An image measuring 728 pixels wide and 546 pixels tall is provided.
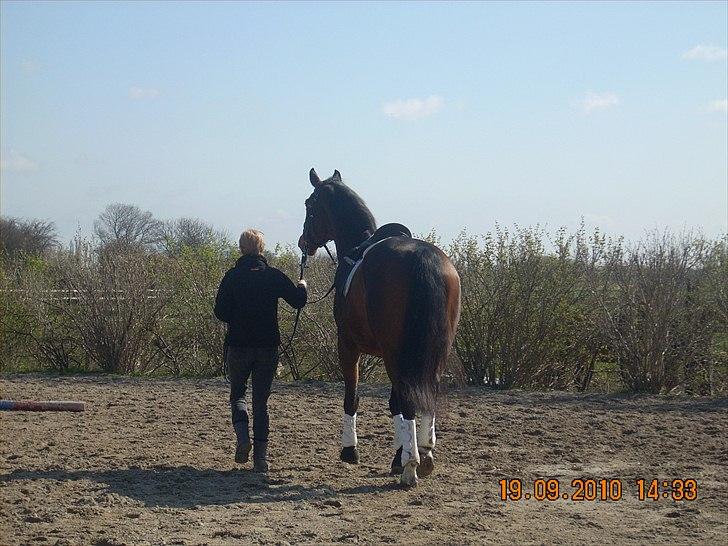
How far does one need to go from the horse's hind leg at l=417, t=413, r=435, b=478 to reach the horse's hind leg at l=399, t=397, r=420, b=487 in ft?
0.52

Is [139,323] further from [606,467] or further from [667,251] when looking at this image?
[606,467]

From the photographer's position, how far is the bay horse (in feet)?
20.6

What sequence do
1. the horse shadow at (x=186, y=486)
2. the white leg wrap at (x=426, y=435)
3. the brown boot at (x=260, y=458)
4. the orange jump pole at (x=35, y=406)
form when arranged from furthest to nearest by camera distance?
the orange jump pole at (x=35, y=406)
the brown boot at (x=260, y=458)
the white leg wrap at (x=426, y=435)
the horse shadow at (x=186, y=486)

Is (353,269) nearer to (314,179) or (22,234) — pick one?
(314,179)

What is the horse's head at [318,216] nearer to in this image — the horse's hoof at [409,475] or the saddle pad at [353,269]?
the saddle pad at [353,269]

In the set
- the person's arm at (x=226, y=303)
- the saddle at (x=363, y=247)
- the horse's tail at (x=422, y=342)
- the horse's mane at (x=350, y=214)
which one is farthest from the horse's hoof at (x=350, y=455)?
the horse's mane at (x=350, y=214)

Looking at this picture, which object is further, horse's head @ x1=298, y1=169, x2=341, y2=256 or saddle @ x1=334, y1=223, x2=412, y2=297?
horse's head @ x1=298, y1=169, x2=341, y2=256

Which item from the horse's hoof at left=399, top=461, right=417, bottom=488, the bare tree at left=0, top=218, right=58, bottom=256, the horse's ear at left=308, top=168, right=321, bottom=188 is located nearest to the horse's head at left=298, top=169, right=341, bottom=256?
the horse's ear at left=308, top=168, right=321, bottom=188

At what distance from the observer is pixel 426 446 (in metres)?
6.56

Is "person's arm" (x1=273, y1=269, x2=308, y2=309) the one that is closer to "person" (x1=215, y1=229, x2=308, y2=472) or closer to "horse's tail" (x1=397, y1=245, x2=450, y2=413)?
"person" (x1=215, y1=229, x2=308, y2=472)

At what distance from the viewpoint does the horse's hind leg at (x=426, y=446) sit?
650 centimetres

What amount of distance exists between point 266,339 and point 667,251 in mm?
6662

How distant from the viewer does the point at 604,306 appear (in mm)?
11914

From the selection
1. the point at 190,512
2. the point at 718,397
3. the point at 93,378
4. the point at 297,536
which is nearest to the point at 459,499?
the point at 297,536
